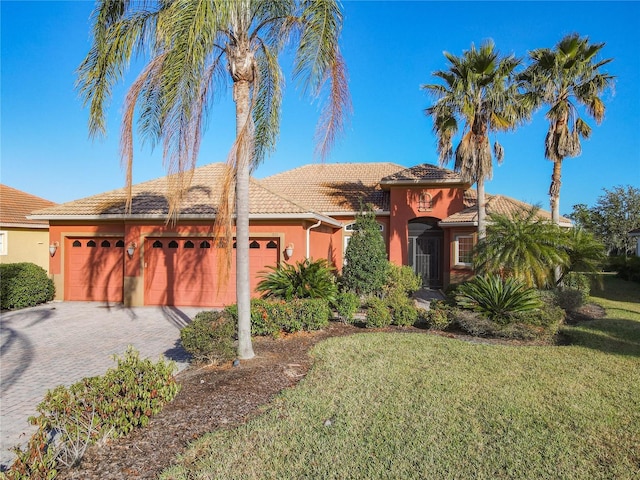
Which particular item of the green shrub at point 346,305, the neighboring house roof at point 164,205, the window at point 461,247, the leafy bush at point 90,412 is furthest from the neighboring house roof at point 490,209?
the leafy bush at point 90,412

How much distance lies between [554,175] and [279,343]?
13.4 m

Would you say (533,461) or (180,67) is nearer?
(533,461)

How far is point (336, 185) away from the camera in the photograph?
2189 cm

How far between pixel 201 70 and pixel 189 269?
9.11 m

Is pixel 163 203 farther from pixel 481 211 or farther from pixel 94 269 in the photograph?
pixel 481 211

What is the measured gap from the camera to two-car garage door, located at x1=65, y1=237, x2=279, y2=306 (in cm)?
1353

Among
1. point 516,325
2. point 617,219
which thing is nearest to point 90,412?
point 516,325

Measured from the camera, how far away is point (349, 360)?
7.07 m

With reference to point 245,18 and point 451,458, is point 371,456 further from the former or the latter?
point 245,18

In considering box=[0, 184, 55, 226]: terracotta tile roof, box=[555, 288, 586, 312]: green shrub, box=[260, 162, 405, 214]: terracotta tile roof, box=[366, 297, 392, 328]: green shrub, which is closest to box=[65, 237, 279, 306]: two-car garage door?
box=[366, 297, 392, 328]: green shrub

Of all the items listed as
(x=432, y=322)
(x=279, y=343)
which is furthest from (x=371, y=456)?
(x=432, y=322)

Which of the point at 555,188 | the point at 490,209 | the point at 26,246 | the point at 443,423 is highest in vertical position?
the point at 555,188

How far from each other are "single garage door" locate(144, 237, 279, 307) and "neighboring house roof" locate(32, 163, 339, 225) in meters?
1.09

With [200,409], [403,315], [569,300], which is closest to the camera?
[200,409]
